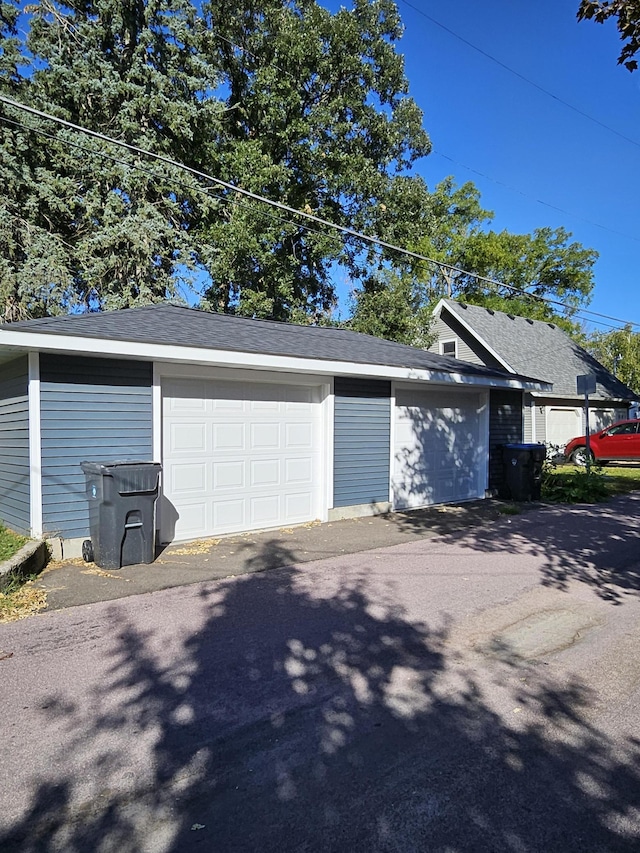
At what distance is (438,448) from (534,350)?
12.8 meters

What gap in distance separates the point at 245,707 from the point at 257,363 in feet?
16.5

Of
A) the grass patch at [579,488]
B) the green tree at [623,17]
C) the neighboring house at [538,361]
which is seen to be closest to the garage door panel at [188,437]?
the green tree at [623,17]

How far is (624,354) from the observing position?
32.4 m

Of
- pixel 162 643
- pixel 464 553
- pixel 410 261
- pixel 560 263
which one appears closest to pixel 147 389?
pixel 162 643

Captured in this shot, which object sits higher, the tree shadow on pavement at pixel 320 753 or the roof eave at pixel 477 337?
the roof eave at pixel 477 337

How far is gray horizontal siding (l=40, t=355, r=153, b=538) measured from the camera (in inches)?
244

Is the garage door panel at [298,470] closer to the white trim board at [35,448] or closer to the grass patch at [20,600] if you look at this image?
the white trim board at [35,448]

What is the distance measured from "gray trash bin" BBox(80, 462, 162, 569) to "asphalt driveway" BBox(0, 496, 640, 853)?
1.10m

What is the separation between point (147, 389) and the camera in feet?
22.5

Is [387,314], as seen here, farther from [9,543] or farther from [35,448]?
[9,543]

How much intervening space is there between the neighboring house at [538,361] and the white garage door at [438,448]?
805cm

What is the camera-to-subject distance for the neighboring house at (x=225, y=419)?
20.5ft

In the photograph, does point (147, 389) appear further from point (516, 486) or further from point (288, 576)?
point (516, 486)

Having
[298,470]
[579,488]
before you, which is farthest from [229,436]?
[579,488]
